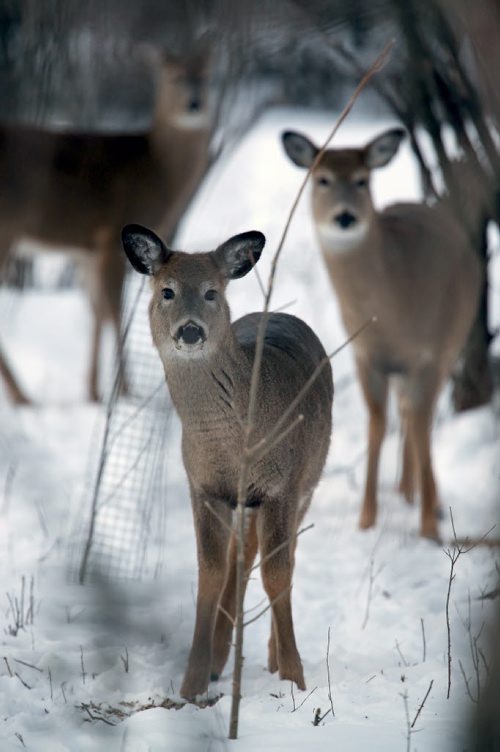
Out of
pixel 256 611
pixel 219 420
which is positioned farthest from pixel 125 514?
pixel 219 420

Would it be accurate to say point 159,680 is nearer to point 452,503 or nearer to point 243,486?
point 243,486

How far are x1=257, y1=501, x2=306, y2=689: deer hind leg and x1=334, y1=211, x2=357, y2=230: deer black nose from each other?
2827 millimetres

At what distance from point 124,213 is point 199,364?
17.3 feet

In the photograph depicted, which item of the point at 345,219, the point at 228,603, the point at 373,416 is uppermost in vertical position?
the point at 345,219

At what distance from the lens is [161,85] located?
9867 mm

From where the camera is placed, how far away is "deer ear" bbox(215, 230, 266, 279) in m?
4.39

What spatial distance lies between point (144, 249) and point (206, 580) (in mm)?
1166

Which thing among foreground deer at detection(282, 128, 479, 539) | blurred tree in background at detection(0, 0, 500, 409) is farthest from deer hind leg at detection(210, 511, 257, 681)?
foreground deer at detection(282, 128, 479, 539)

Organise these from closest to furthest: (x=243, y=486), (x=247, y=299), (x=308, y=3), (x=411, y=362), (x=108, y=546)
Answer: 1. (x=243, y=486)
2. (x=108, y=546)
3. (x=411, y=362)
4. (x=308, y=3)
5. (x=247, y=299)

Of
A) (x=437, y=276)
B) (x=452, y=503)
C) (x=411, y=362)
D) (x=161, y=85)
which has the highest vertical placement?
(x=161, y=85)

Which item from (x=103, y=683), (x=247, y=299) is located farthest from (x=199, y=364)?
(x=247, y=299)

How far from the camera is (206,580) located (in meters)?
4.51

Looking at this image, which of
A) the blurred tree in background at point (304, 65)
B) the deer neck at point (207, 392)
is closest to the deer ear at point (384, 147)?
the blurred tree in background at point (304, 65)

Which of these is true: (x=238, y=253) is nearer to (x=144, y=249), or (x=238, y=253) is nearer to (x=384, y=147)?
(x=144, y=249)
